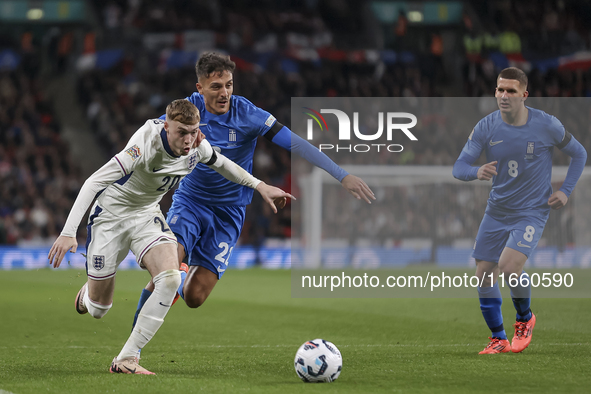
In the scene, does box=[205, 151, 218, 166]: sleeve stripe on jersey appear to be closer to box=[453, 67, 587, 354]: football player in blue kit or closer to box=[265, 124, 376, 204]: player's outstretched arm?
box=[265, 124, 376, 204]: player's outstretched arm

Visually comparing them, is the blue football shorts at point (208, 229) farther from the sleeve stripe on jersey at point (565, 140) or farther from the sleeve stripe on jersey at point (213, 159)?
the sleeve stripe on jersey at point (565, 140)

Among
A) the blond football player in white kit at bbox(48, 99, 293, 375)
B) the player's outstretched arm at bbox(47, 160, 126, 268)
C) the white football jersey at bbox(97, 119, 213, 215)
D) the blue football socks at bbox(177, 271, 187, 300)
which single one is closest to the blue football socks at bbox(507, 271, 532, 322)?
the blond football player in white kit at bbox(48, 99, 293, 375)

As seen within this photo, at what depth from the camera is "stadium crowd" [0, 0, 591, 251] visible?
20734mm

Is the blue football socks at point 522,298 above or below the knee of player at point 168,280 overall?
below

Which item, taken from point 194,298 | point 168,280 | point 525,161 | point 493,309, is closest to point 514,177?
point 525,161

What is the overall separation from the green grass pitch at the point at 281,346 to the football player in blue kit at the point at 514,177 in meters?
0.63

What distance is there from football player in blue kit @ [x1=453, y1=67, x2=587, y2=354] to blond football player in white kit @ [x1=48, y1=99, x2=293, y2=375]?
2.33 metres

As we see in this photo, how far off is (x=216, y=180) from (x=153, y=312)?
1520 mm

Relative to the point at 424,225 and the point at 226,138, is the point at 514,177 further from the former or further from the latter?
the point at 424,225

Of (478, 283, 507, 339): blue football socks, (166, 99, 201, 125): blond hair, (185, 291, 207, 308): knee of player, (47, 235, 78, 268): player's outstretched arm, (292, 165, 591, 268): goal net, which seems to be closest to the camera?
(47, 235, 78, 268): player's outstretched arm

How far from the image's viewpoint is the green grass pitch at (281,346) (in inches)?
200

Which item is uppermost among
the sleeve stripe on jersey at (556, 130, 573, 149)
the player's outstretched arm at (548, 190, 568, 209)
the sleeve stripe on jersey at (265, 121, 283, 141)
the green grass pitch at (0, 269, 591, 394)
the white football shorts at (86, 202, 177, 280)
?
the sleeve stripe on jersey at (265, 121, 283, 141)

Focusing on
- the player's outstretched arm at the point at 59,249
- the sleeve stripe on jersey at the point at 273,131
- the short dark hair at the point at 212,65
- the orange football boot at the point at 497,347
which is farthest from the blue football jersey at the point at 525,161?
the player's outstretched arm at the point at 59,249

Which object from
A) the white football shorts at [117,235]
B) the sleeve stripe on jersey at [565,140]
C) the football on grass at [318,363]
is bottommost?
the football on grass at [318,363]
